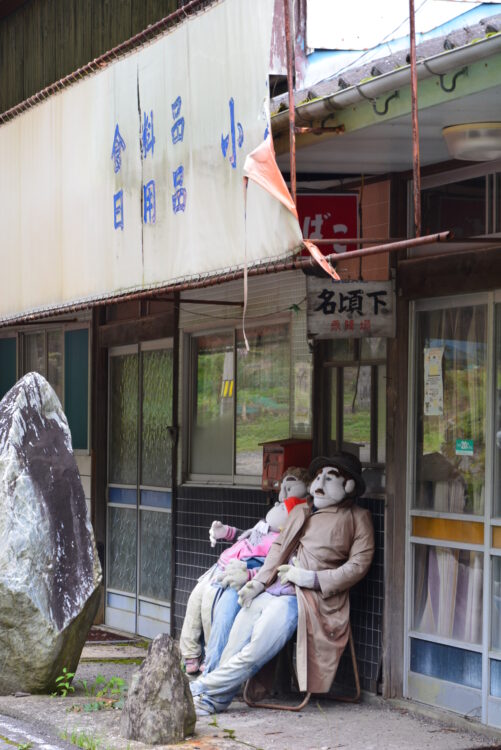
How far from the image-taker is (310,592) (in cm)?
802

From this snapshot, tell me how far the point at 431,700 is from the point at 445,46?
406 cm

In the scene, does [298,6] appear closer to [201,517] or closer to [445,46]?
[445,46]

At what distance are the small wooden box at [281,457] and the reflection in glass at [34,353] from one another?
206 inches

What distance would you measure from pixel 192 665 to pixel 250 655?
109cm

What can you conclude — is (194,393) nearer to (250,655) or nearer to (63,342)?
(63,342)

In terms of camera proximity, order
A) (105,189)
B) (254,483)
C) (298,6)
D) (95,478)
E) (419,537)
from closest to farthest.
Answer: (298,6)
(419,537)
(105,189)
(254,483)
(95,478)

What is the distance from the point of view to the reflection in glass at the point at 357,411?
8664 millimetres

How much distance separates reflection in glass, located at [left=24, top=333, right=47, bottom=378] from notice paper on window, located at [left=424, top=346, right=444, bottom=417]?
6.51 m

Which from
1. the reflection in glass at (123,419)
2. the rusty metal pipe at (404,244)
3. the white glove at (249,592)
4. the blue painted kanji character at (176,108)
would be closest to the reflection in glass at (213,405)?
the reflection in glass at (123,419)

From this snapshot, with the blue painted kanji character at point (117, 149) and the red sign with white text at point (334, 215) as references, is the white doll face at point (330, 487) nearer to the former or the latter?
the red sign with white text at point (334, 215)

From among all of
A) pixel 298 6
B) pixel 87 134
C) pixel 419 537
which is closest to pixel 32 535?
pixel 419 537

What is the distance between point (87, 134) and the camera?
949 centimetres

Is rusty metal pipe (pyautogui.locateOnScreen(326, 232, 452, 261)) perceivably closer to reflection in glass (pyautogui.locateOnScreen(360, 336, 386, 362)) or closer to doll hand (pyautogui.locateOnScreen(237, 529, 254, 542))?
reflection in glass (pyautogui.locateOnScreen(360, 336, 386, 362))

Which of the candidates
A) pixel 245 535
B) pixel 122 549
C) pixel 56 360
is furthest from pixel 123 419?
pixel 245 535
